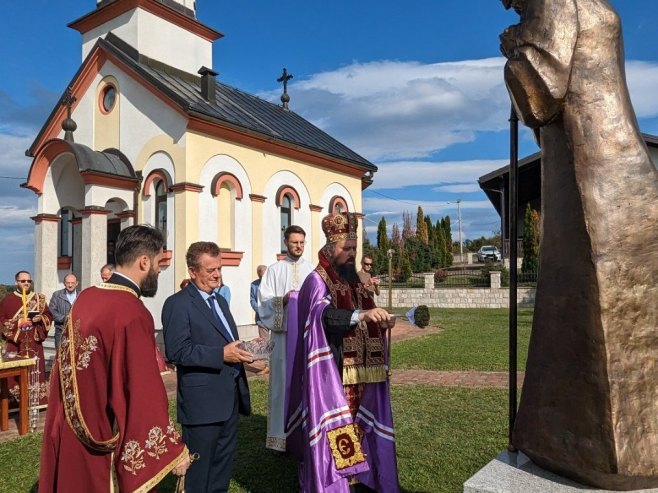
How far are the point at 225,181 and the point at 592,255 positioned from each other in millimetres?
12391

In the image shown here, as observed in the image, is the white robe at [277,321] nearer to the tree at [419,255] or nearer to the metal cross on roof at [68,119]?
the metal cross on roof at [68,119]

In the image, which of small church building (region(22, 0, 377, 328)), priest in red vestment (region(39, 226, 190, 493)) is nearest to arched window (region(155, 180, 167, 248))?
small church building (region(22, 0, 377, 328))

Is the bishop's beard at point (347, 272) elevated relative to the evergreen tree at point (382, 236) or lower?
lower

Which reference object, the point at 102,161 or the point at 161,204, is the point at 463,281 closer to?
the point at 161,204

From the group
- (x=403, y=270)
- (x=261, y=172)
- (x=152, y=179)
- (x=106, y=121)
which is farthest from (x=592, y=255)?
(x=403, y=270)

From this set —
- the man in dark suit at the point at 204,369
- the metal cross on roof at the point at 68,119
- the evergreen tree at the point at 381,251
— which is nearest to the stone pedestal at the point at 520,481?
the man in dark suit at the point at 204,369

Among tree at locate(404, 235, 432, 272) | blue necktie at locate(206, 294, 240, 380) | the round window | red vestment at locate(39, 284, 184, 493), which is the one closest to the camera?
red vestment at locate(39, 284, 184, 493)

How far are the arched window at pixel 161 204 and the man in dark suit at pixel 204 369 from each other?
406 inches

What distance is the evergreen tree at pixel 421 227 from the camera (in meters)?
53.2

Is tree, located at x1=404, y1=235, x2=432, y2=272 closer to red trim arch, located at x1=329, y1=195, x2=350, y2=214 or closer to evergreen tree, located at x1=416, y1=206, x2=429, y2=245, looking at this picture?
evergreen tree, located at x1=416, y1=206, x2=429, y2=245

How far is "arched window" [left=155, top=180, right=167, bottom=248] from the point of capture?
13398 mm

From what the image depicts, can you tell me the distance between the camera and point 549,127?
2.37 metres

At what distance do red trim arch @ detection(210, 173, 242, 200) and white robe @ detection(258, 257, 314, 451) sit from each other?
8.30 metres

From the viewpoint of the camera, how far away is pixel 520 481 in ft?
7.41
